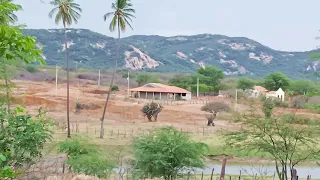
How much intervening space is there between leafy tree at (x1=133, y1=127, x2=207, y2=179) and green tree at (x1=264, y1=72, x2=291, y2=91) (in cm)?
8429

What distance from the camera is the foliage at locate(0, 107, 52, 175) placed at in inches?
443

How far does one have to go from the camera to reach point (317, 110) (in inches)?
916

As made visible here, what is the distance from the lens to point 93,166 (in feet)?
71.5

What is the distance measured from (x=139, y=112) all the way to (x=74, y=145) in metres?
40.5

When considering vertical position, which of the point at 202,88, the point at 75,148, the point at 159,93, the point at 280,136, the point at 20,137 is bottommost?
the point at 75,148

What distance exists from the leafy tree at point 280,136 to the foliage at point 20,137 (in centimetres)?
1077

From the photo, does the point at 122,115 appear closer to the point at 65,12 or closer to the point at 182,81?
the point at 65,12

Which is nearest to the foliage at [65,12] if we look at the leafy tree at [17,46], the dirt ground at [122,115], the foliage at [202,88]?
the dirt ground at [122,115]

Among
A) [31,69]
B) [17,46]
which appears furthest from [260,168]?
[31,69]

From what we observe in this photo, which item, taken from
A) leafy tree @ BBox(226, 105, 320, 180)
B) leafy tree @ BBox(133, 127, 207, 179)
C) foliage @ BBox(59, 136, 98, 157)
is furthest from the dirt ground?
leafy tree @ BBox(133, 127, 207, 179)

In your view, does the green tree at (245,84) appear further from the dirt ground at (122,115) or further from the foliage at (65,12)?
the foliage at (65,12)

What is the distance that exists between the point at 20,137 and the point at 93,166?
26.2 feet

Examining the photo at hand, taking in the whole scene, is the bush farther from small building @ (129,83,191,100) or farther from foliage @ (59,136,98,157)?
foliage @ (59,136,98,157)

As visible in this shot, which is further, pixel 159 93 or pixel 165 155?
pixel 159 93
